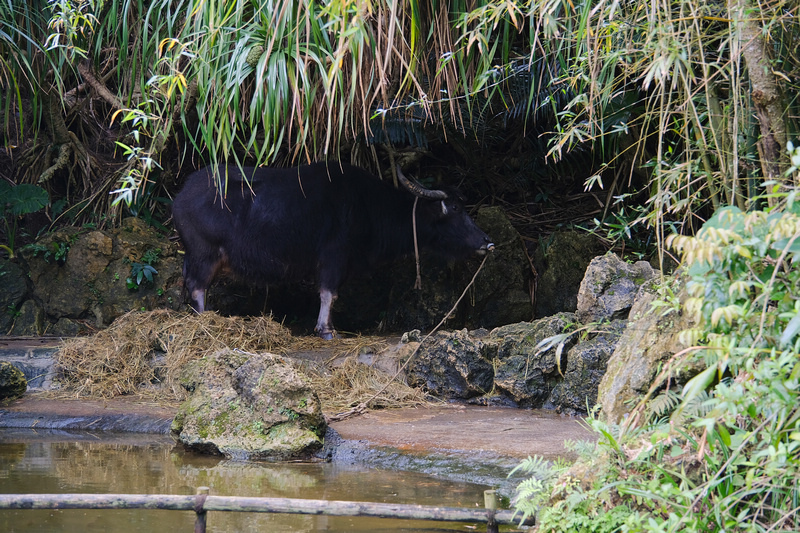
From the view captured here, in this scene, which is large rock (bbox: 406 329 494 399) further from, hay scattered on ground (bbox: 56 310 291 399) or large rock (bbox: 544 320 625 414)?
hay scattered on ground (bbox: 56 310 291 399)

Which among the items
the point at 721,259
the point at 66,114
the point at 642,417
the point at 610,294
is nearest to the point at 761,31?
the point at 721,259

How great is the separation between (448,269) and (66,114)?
4.65 metres

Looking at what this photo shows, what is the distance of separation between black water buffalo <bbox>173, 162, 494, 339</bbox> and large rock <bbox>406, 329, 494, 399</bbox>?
1912 mm

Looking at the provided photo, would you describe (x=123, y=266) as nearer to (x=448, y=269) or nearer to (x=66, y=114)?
(x=66, y=114)

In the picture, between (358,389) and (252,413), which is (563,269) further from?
(252,413)

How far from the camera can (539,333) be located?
594 centimetres

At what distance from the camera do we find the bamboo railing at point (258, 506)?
9.39 ft

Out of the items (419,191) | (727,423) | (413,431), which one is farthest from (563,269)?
(727,423)

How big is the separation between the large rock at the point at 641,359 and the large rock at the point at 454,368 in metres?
2.49

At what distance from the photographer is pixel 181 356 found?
21.8 feet

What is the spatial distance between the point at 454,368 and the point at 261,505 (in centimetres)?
331

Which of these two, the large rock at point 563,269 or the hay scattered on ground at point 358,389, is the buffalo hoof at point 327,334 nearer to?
the hay scattered on ground at point 358,389

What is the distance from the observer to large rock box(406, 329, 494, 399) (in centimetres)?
606

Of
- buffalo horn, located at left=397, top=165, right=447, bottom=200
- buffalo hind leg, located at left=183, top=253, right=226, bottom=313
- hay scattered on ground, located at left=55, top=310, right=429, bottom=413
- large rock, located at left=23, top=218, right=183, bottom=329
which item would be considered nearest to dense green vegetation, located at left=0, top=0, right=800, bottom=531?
buffalo horn, located at left=397, top=165, right=447, bottom=200
